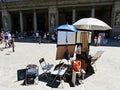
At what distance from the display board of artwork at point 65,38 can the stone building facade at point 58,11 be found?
17615 millimetres

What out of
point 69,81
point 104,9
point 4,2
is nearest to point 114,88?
point 69,81

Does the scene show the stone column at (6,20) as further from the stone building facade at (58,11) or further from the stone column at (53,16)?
the stone column at (53,16)

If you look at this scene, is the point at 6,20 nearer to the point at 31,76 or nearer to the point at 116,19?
the point at 116,19

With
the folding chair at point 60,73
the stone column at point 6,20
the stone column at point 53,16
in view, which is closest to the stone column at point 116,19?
the stone column at point 53,16

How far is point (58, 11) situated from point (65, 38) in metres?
21.5

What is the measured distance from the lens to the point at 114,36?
76.6 feet

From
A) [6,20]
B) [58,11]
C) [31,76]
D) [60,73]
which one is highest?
[58,11]

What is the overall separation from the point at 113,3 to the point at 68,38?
→ 1863cm

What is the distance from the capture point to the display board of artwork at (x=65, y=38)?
288 inches

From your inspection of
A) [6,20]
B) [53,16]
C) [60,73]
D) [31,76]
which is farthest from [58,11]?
[60,73]

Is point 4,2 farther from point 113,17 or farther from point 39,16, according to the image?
point 113,17

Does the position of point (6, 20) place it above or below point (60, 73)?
above

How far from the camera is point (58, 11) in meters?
28.1

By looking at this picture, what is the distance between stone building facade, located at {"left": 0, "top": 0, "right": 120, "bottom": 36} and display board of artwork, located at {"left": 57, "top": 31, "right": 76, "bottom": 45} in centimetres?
1761
